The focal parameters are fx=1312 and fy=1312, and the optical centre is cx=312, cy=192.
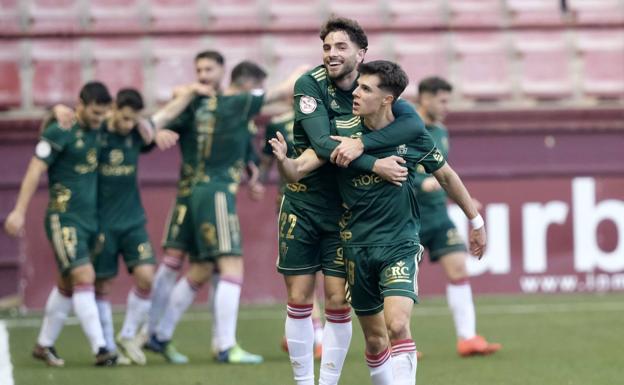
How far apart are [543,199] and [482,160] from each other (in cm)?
79

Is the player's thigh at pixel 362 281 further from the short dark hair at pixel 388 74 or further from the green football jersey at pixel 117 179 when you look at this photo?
the green football jersey at pixel 117 179

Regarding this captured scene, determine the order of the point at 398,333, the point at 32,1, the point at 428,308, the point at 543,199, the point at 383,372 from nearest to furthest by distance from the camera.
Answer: the point at 398,333, the point at 383,372, the point at 428,308, the point at 543,199, the point at 32,1

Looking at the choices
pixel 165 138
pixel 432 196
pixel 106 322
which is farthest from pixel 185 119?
pixel 432 196

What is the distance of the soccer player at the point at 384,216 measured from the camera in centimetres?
684

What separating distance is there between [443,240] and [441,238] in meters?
0.02

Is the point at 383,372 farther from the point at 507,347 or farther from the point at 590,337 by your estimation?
the point at 590,337

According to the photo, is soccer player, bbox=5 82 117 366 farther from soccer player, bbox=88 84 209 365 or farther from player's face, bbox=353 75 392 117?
player's face, bbox=353 75 392 117

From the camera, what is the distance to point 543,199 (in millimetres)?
14344

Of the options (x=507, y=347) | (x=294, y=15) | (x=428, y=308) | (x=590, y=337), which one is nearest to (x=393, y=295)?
(x=507, y=347)

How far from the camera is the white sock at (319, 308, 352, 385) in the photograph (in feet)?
24.3

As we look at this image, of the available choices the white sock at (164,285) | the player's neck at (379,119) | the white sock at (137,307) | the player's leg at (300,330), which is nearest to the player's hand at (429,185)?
the white sock at (164,285)

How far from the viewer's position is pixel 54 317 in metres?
9.98

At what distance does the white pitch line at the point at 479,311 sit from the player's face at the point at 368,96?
5.98m

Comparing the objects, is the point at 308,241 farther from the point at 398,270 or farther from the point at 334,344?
the point at 398,270
